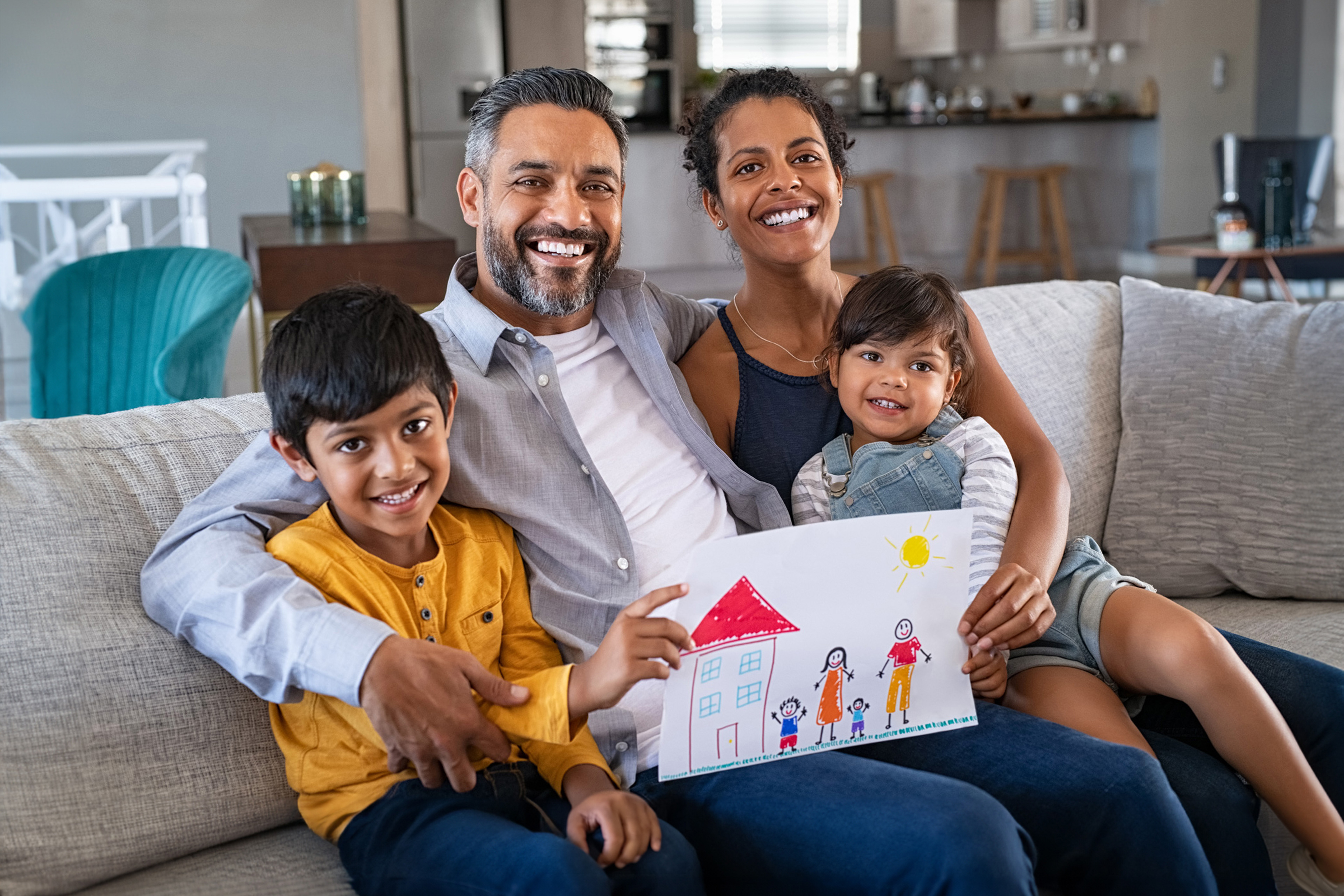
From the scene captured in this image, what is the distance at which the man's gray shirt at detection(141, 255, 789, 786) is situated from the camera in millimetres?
1169

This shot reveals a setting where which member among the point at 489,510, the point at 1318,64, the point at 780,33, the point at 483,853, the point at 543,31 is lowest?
the point at 483,853

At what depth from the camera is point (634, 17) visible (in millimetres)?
7906

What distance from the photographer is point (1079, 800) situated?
126cm

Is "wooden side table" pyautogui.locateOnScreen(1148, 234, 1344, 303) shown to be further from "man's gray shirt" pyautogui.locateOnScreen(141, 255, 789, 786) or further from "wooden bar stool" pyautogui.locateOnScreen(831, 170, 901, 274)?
"man's gray shirt" pyautogui.locateOnScreen(141, 255, 789, 786)

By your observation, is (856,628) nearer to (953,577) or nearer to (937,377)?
(953,577)

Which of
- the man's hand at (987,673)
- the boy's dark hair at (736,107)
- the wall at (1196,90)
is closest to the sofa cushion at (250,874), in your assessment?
the man's hand at (987,673)

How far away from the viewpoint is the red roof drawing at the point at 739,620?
3.87 ft

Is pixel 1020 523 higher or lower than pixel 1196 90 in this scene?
lower

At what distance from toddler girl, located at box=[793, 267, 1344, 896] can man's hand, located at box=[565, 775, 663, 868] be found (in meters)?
0.40

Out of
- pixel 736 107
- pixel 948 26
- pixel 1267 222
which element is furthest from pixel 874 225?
pixel 736 107

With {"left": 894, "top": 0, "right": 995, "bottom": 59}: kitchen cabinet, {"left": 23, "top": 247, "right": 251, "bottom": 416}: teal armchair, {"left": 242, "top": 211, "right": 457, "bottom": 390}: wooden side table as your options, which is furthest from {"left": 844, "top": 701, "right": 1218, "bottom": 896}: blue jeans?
{"left": 894, "top": 0, "right": 995, "bottom": 59}: kitchen cabinet

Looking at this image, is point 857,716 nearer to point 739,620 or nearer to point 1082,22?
point 739,620

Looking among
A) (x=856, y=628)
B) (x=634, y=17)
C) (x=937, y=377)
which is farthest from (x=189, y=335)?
(x=634, y=17)

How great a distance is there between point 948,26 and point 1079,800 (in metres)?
7.79
